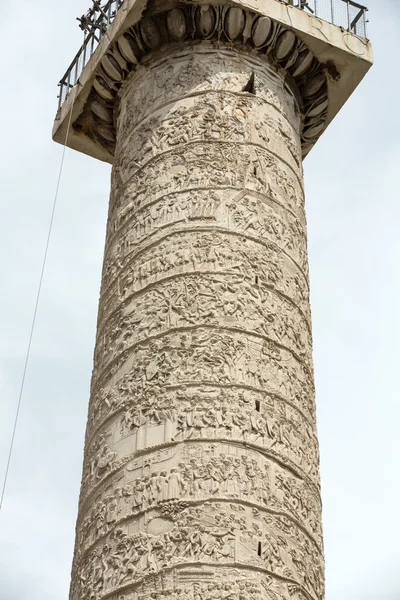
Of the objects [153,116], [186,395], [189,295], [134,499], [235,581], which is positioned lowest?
[235,581]

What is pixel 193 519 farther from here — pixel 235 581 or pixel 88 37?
pixel 88 37

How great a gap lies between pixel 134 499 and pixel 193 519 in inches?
13.1

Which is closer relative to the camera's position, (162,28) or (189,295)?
(189,295)

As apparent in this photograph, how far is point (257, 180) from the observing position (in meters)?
6.71

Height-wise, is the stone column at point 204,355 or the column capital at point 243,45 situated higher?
the column capital at point 243,45

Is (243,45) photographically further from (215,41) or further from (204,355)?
(204,355)

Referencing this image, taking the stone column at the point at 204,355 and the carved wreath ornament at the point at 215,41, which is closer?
the stone column at the point at 204,355

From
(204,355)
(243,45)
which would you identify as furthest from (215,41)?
(204,355)

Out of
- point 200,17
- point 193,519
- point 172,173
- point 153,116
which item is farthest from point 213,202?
point 193,519

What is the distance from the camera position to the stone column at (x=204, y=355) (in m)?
5.41

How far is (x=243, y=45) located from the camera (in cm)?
731

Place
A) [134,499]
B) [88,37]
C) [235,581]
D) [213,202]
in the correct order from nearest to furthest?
[235,581] → [134,499] → [213,202] → [88,37]

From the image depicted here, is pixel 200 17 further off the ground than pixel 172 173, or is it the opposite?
pixel 200 17

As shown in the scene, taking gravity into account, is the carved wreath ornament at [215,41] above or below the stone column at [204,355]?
above
